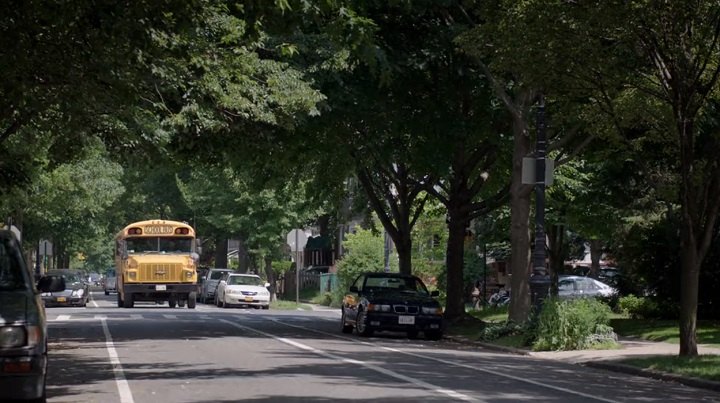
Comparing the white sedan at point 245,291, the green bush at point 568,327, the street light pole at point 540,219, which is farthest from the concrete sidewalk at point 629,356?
the white sedan at point 245,291

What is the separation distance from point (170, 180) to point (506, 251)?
22082 mm

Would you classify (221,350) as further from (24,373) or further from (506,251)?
(506,251)

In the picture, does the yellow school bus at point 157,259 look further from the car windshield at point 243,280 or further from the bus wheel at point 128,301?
the car windshield at point 243,280

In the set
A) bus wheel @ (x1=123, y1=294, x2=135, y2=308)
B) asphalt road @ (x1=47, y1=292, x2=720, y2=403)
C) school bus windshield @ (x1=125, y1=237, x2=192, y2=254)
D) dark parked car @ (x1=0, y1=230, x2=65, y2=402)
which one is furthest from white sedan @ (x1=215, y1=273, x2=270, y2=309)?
dark parked car @ (x1=0, y1=230, x2=65, y2=402)

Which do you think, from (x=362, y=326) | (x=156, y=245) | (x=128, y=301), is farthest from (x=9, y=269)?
(x=128, y=301)

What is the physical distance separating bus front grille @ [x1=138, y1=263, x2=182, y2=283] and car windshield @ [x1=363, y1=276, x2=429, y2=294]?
1517 cm

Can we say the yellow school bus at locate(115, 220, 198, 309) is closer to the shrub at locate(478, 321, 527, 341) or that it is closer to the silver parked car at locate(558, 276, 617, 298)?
the silver parked car at locate(558, 276, 617, 298)

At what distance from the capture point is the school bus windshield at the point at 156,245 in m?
40.9

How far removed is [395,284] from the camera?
27.4 metres

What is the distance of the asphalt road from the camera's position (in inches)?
537

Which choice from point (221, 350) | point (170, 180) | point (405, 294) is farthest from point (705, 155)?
point (170, 180)

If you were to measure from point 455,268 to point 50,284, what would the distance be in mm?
21005

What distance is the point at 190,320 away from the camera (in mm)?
32031

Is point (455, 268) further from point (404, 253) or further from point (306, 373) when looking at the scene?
point (306, 373)
